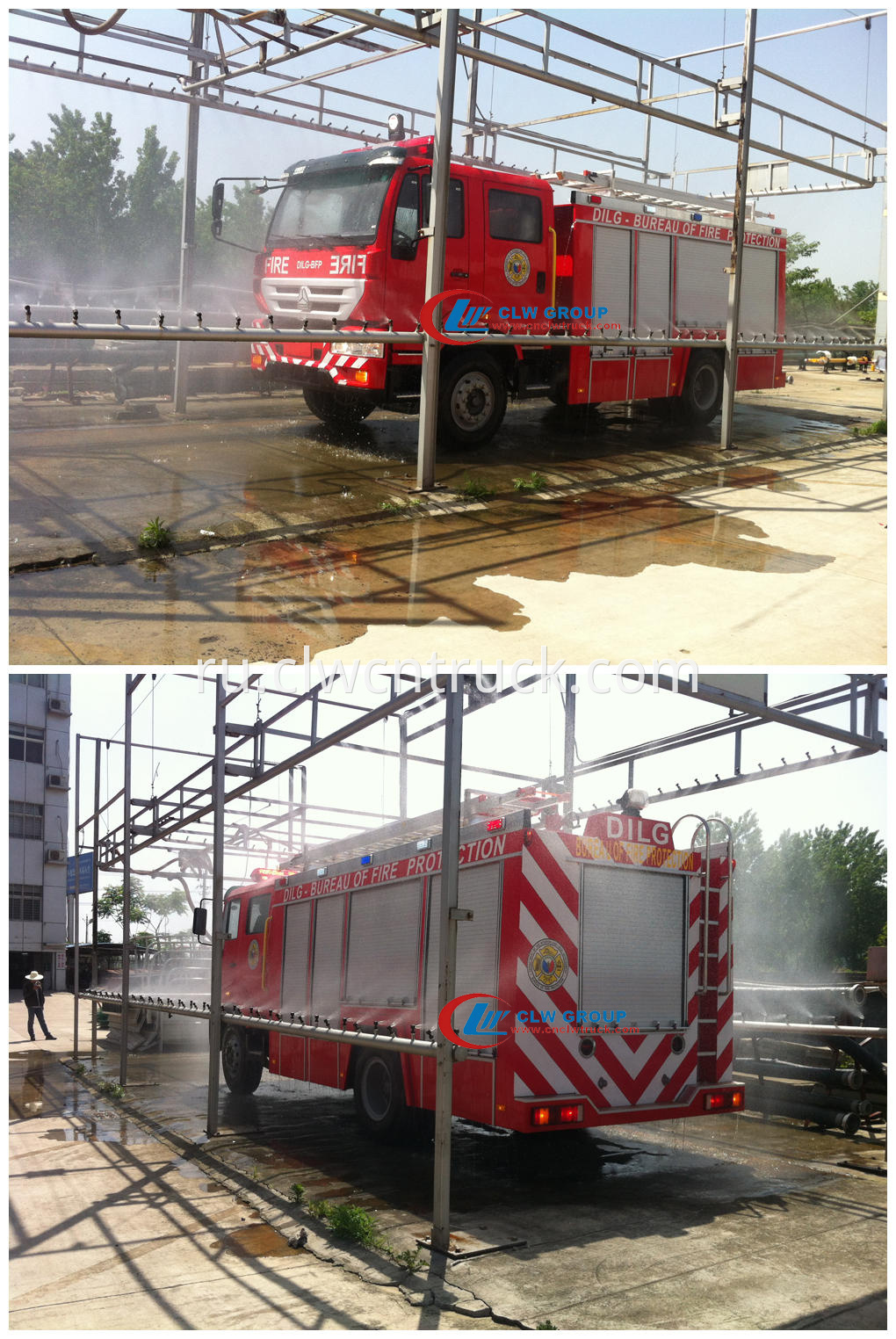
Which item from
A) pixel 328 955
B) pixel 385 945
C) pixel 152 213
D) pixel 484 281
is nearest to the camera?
pixel 385 945

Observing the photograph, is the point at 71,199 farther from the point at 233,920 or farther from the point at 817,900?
the point at 817,900

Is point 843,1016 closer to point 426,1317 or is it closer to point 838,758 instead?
point 838,758

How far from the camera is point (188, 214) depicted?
593 inches

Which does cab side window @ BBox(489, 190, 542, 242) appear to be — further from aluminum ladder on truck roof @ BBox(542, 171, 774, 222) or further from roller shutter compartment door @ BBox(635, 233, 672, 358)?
roller shutter compartment door @ BBox(635, 233, 672, 358)

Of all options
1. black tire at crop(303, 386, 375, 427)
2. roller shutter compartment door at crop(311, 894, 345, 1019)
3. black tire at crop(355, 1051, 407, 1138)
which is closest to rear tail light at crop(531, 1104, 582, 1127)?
black tire at crop(355, 1051, 407, 1138)

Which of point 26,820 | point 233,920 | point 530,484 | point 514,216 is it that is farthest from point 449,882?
point 26,820

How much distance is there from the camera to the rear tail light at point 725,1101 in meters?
7.34

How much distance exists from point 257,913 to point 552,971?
5250mm

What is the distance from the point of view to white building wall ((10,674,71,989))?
3431 cm

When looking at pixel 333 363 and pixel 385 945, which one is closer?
pixel 385 945

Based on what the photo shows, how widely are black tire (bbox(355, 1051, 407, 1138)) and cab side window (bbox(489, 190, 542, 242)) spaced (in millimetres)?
8309

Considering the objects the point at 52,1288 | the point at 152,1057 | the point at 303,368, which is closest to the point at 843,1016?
the point at 52,1288

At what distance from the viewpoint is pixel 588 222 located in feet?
43.0

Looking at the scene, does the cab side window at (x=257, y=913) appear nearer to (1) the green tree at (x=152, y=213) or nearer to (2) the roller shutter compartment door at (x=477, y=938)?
(2) the roller shutter compartment door at (x=477, y=938)
